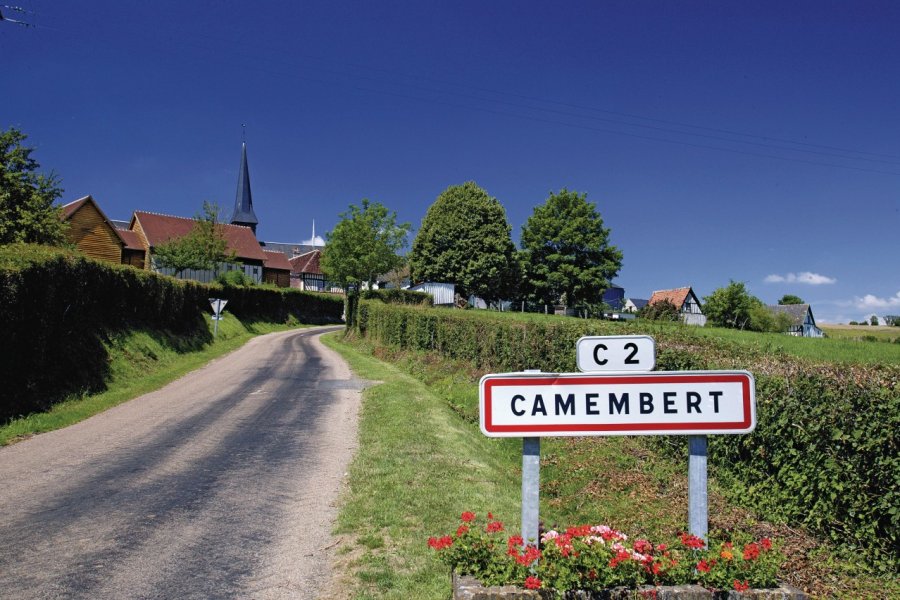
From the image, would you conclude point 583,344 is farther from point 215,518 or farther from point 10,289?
point 10,289

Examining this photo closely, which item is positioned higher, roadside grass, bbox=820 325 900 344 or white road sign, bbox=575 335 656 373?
white road sign, bbox=575 335 656 373

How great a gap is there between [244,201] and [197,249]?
47197mm

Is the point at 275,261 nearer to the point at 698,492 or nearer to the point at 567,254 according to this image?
the point at 567,254

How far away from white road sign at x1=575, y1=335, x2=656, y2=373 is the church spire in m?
98.6

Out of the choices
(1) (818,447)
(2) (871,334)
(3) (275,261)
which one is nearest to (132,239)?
(3) (275,261)

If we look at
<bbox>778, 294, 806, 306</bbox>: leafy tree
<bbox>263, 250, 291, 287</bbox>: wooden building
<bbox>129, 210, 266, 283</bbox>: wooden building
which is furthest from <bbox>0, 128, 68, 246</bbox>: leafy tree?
<bbox>778, 294, 806, 306</bbox>: leafy tree

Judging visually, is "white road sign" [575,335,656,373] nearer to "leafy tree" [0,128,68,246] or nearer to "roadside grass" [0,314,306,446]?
"roadside grass" [0,314,306,446]

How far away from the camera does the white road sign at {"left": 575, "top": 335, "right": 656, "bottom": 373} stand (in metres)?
3.81

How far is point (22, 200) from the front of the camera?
27.4 meters

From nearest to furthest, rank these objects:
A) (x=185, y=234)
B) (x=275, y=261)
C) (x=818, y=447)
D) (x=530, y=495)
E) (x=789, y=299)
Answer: (x=530, y=495), (x=818, y=447), (x=185, y=234), (x=275, y=261), (x=789, y=299)

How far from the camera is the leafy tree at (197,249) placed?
50281 millimetres

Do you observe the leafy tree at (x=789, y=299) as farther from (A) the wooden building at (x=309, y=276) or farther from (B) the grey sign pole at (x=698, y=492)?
(B) the grey sign pole at (x=698, y=492)

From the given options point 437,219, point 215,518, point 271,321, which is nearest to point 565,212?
point 437,219

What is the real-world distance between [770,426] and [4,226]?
30.6 metres
